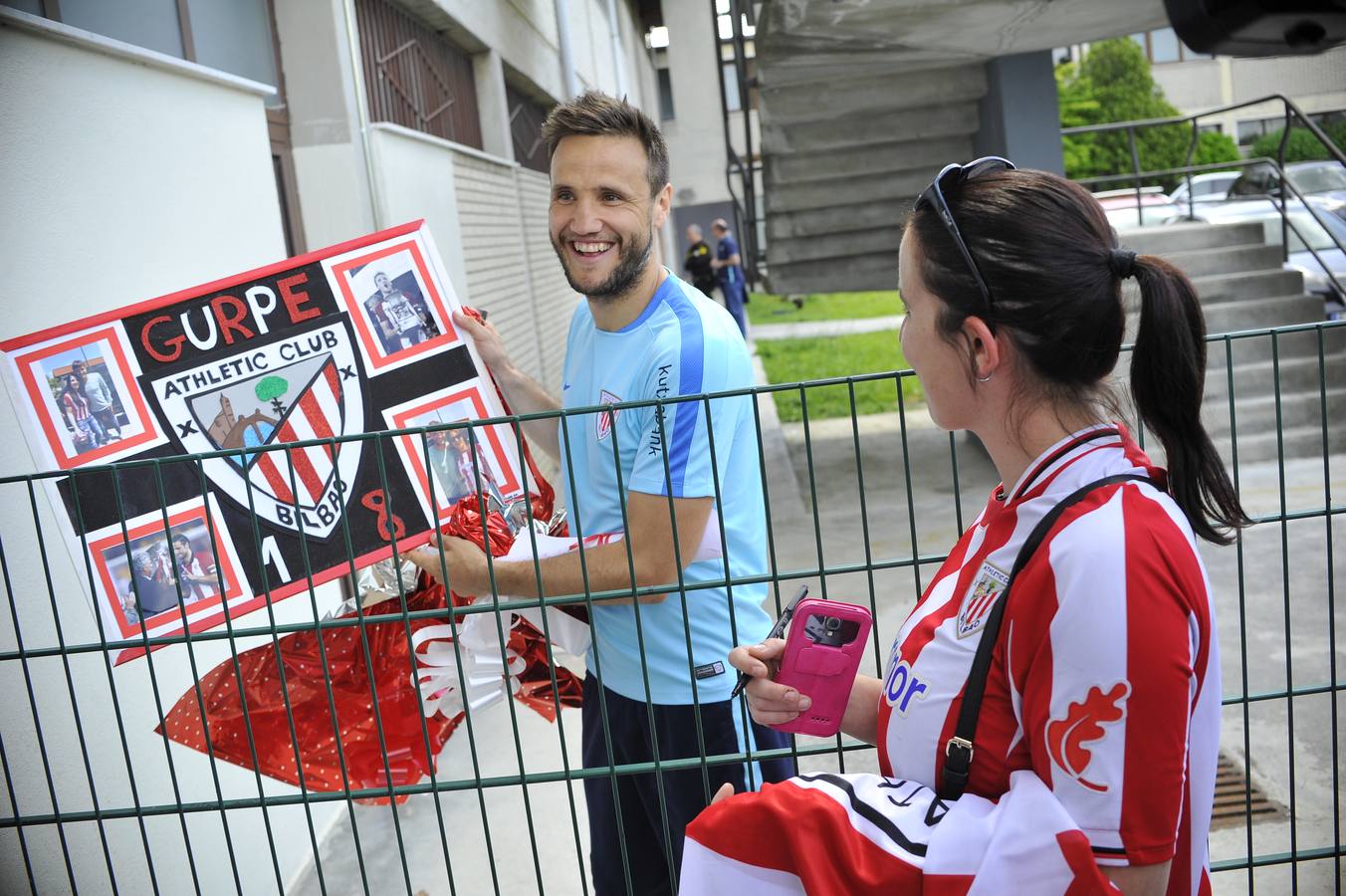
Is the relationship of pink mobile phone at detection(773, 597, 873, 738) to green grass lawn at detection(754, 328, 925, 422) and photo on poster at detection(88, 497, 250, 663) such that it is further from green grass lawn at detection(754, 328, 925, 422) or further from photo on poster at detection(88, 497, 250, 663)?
green grass lawn at detection(754, 328, 925, 422)

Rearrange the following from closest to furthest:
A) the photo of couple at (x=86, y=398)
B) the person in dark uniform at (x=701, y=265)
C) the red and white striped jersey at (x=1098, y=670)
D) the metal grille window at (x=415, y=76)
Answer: the red and white striped jersey at (x=1098, y=670)
the photo of couple at (x=86, y=398)
the metal grille window at (x=415, y=76)
the person in dark uniform at (x=701, y=265)

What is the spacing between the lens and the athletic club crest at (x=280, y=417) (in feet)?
6.76

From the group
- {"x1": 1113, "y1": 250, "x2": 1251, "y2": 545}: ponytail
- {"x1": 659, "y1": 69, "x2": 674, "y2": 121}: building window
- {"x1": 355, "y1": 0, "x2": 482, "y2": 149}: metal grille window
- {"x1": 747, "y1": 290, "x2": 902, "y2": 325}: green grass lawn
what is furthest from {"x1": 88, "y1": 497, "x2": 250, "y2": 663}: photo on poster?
{"x1": 659, "y1": 69, "x2": 674, "y2": 121}: building window

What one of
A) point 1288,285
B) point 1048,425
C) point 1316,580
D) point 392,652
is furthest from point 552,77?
point 1048,425

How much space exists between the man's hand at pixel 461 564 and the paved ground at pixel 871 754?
28 cm

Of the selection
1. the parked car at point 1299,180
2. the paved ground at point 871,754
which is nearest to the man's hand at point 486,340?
the paved ground at point 871,754

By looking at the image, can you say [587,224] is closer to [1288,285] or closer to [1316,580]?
[1316,580]

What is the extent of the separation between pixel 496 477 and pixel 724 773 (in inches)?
29.1

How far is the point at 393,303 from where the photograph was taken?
2.26 metres

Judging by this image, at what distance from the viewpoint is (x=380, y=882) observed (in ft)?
11.9

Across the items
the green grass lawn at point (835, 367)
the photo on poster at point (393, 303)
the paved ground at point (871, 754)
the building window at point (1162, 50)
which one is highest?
the building window at point (1162, 50)

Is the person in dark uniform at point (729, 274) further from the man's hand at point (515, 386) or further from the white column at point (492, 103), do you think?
the man's hand at point (515, 386)

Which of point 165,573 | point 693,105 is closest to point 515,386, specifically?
point 165,573

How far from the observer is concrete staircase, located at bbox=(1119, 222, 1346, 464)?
7977 mm
